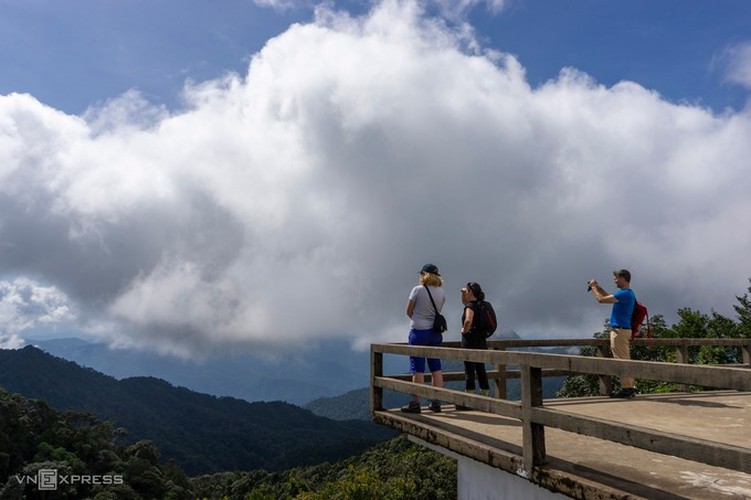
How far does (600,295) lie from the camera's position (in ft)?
31.3

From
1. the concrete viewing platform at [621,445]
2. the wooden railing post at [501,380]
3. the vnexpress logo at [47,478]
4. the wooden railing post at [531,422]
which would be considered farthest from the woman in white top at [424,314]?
the vnexpress logo at [47,478]

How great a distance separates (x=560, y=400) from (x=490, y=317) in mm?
3057

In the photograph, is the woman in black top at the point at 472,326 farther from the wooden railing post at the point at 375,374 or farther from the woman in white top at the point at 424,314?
the wooden railing post at the point at 375,374

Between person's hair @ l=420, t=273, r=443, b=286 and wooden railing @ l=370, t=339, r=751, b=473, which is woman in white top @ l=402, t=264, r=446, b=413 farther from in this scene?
wooden railing @ l=370, t=339, r=751, b=473

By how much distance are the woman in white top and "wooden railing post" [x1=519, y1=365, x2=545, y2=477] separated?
3.21m

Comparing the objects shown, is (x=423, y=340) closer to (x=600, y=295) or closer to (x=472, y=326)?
(x=472, y=326)

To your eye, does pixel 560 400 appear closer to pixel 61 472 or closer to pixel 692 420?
pixel 692 420

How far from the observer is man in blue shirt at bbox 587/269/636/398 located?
377 inches

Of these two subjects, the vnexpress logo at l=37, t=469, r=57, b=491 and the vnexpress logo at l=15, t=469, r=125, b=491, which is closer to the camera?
the vnexpress logo at l=37, t=469, r=57, b=491

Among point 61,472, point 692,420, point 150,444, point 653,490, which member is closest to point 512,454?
point 653,490

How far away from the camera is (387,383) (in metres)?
8.64

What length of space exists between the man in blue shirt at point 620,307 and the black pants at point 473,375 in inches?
90.1

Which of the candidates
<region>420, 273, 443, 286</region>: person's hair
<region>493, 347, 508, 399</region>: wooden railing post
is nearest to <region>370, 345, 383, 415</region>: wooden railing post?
<region>420, 273, 443, 286</region>: person's hair

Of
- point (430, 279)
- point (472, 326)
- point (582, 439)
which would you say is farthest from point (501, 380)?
point (582, 439)
